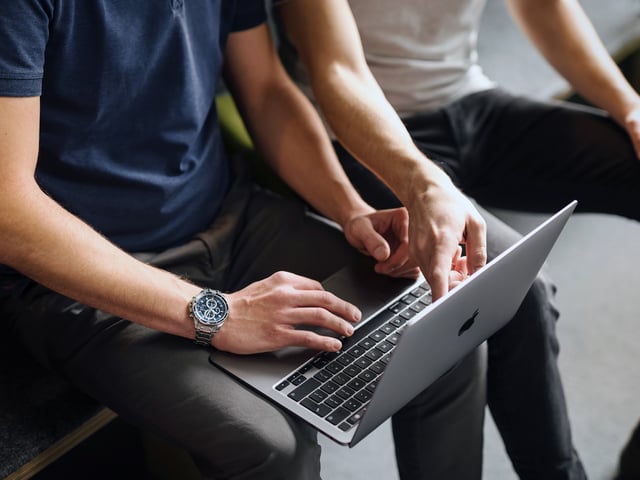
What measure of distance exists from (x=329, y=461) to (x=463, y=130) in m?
0.71

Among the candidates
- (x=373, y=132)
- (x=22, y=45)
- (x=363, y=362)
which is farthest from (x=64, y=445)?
(x=373, y=132)

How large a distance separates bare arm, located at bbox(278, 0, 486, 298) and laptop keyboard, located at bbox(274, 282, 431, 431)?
0.11 meters

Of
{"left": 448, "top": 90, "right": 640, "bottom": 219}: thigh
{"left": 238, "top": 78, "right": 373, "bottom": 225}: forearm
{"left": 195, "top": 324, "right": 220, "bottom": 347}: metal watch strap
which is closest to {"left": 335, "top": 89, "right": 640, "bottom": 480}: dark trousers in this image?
{"left": 448, "top": 90, "right": 640, "bottom": 219}: thigh

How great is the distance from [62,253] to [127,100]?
0.25 m

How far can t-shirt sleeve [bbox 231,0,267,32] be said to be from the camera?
4.17ft

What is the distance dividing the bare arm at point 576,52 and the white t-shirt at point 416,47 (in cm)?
13

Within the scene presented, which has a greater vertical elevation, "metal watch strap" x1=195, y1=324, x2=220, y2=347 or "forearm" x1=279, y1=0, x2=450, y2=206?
"forearm" x1=279, y1=0, x2=450, y2=206

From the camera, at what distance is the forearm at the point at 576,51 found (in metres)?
1.55

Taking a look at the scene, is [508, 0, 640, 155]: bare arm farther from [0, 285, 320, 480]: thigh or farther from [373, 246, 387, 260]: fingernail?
[0, 285, 320, 480]: thigh

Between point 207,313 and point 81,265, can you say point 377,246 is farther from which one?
point 81,265

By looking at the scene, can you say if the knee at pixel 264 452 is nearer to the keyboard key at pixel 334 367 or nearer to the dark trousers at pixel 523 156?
the keyboard key at pixel 334 367

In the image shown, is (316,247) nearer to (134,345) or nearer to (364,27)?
(134,345)

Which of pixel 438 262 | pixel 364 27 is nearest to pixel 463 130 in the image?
pixel 364 27

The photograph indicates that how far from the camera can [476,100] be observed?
1.62 meters
